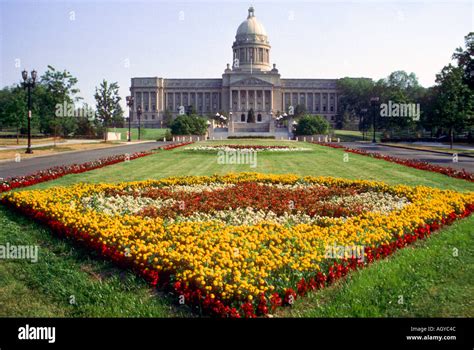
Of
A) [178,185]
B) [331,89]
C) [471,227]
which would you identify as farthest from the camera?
[331,89]

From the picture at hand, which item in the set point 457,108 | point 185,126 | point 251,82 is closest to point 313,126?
point 185,126

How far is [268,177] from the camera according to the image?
16266mm

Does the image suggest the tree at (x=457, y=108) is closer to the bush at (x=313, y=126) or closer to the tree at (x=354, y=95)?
the bush at (x=313, y=126)

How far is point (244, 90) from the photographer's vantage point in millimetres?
133375

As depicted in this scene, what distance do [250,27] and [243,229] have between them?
5259 inches

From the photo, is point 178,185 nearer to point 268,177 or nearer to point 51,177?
point 268,177

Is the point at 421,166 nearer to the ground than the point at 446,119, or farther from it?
nearer to the ground

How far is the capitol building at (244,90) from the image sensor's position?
134 m

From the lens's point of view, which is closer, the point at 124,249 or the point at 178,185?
the point at 124,249

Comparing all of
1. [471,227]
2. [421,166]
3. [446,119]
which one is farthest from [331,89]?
[471,227]

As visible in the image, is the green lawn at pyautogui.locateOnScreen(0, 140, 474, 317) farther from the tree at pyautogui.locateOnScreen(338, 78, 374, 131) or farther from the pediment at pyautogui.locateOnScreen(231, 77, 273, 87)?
the pediment at pyautogui.locateOnScreen(231, 77, 273, 87)

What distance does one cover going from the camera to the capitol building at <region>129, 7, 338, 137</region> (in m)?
134

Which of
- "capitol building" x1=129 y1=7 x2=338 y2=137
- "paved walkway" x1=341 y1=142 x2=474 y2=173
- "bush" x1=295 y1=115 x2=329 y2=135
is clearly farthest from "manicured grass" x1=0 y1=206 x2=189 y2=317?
"capitol building" x1=129 y1=7 x2=338 y2=137
